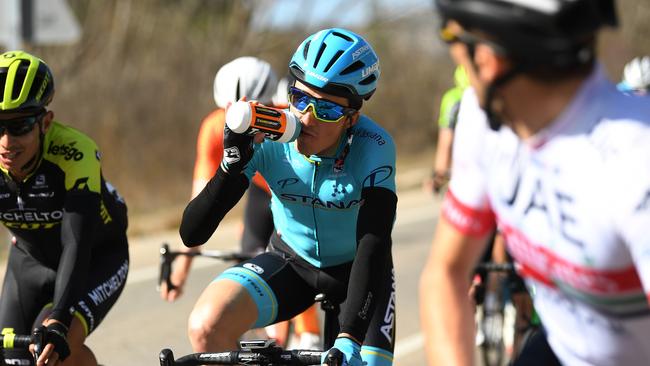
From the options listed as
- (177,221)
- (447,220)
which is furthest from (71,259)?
(177,221)

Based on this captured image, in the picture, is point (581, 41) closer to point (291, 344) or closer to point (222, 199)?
point (222, 199)

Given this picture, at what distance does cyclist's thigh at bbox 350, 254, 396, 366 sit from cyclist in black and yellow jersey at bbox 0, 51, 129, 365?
1.24m

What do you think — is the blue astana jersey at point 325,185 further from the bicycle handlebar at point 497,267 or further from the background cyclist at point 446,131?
the background cyclist at point 446,131

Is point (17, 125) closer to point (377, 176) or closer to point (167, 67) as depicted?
point (377, 176)

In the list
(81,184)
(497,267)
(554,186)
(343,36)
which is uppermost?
(554,186)

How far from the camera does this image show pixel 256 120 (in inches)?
170

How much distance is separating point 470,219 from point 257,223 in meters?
4.78

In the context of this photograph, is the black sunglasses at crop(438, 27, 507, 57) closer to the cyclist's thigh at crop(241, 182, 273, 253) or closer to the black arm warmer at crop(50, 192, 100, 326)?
the black arm warmer at crop(50, 192, 100, 326)

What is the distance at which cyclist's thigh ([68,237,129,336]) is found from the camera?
5008 mm

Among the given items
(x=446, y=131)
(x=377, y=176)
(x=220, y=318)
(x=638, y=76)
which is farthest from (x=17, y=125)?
(x=638, y=76)

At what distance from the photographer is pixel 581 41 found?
2.62m

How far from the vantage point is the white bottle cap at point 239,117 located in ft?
14.1

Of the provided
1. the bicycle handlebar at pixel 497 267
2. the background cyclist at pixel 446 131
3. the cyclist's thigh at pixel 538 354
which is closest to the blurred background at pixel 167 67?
the background cyclist at pixel 446 131

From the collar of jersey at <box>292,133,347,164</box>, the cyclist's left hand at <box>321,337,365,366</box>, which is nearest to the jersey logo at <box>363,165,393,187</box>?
the collar of jersey at <box>292,133,347,164</box>
